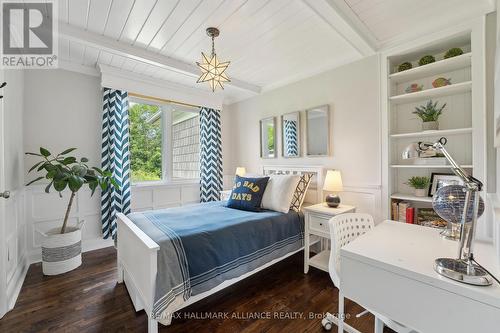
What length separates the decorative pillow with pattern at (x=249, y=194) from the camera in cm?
256

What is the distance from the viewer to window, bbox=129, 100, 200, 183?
3.39 meters

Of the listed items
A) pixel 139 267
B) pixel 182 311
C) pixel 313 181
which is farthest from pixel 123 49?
Answer: pixel 313 181

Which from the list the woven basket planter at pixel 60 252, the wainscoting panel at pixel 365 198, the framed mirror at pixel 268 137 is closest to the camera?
the woven basket planter at pixel 60 252

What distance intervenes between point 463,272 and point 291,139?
255 centimetres

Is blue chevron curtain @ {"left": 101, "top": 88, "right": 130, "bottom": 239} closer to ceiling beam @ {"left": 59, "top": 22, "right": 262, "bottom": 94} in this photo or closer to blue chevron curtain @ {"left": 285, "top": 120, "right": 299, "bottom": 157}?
ceiling beam @ {"left": 59, "top": 22, "right": 262, "bottom": 94}

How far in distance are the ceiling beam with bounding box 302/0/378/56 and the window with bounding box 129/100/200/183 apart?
2610mm

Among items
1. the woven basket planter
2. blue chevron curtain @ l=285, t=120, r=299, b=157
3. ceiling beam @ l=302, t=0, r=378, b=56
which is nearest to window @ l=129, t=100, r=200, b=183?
the woven basket planter

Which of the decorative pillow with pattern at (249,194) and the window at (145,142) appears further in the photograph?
the window at (145,142)

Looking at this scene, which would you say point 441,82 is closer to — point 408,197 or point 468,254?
point 408,197

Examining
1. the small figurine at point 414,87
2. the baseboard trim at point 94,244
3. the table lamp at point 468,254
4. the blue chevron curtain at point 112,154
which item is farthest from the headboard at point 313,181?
the baseboard trim at point 94,244

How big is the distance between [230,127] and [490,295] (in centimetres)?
397

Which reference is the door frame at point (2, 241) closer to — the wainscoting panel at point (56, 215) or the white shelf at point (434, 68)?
the wainscoting panel at point (56, 215)

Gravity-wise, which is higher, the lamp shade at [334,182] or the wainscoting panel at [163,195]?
the lamp shade at [334,182]

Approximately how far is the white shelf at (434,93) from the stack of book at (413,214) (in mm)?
1069
